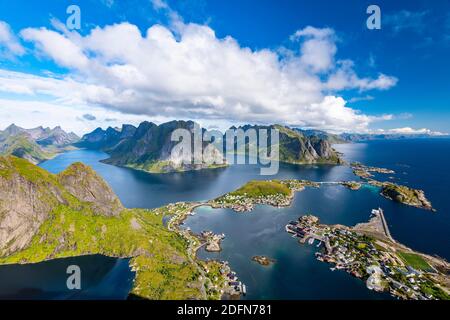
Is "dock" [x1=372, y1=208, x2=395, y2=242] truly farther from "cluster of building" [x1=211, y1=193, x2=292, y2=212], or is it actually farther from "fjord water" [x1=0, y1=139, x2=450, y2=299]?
"cluster of building" [x1=211, y1=193, x2=292, y2=212]

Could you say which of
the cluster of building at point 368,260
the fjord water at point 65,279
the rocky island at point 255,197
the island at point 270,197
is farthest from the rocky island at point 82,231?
the island at point 270,197

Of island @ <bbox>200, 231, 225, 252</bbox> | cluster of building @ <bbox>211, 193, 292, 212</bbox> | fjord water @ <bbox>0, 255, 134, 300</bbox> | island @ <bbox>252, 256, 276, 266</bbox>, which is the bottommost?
fjord water @ <bbox>0, 255, 134, 300</bbox>

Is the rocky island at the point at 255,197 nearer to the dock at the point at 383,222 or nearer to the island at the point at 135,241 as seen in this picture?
the island at the point at 135,241

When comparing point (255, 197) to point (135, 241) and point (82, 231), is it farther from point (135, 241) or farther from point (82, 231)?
point (82, 231)

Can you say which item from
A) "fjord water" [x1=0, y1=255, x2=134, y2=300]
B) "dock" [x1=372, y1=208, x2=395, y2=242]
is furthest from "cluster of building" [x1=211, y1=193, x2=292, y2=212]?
"fjord water" [x1=0, y1=255, x2=134, y2=300]

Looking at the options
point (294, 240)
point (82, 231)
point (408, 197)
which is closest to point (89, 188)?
point (82, 231)

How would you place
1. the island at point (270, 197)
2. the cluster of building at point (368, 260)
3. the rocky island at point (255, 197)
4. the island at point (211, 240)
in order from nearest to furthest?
1. the cluster of building at point (368, 260)
2. the island at point (211, 240)
3. the island at point (270, 197)
4. the rocky island at point (255, 197)
